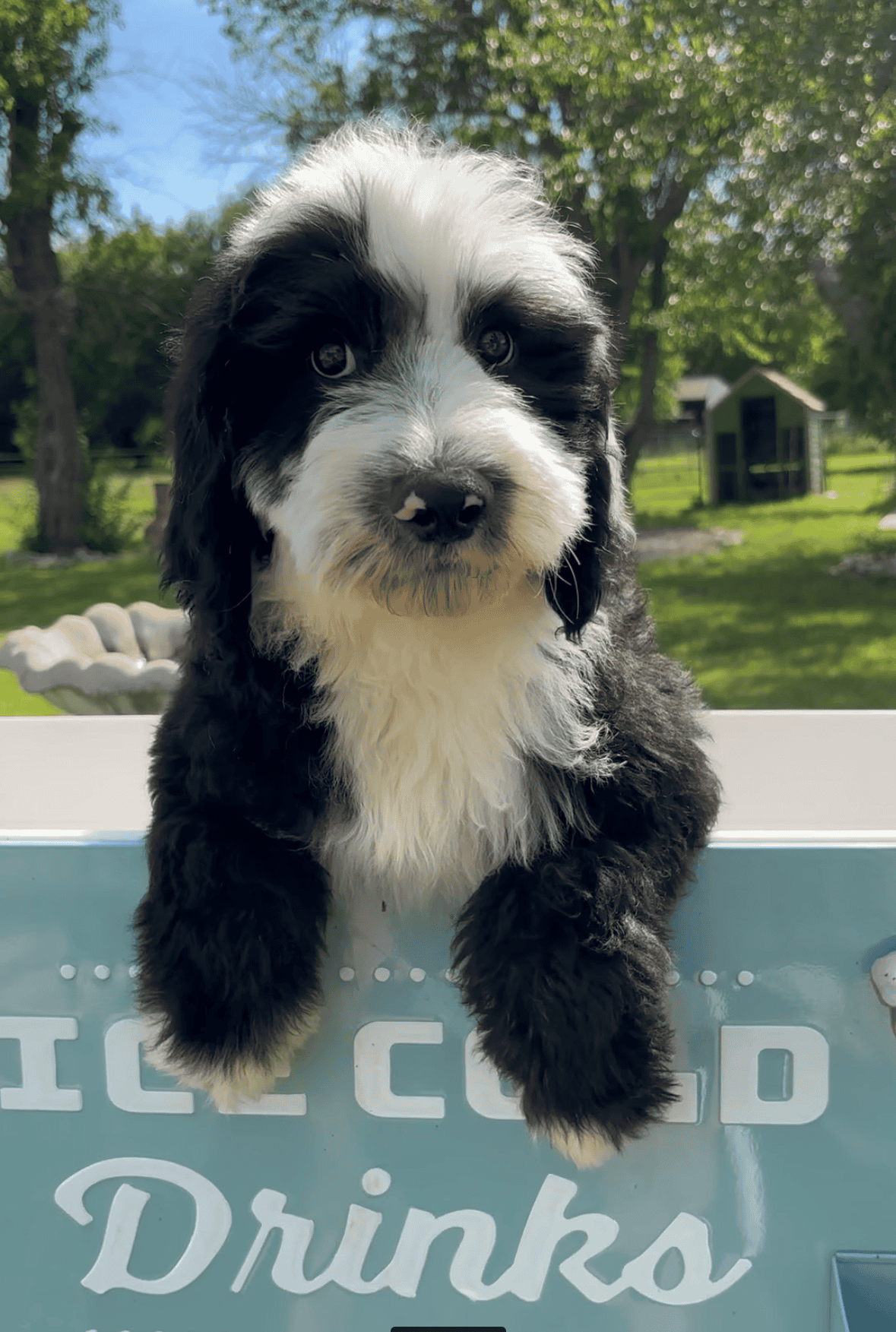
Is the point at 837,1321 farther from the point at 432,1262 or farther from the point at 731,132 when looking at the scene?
the point at 731,132

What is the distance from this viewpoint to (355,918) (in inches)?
71.9

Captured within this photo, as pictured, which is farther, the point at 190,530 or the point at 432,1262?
the point at 432,1262

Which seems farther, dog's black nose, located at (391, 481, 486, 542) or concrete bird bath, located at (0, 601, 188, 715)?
concrete bird bath, located at (0, 601, 188, 715)

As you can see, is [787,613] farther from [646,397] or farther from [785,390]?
[785,390]

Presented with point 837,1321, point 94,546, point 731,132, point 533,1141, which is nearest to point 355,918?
point 533,1141

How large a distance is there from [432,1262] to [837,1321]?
2.16 ft

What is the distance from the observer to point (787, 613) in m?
12.8

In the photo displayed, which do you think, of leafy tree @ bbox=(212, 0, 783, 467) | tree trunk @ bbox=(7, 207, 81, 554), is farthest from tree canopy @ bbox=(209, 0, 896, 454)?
tree trunk @ bbox=(7, 207, 81, 554)

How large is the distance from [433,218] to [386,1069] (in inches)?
51.5

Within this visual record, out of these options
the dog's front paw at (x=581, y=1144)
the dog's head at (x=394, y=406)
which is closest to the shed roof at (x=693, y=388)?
the dog's head at (x=394, y=406)

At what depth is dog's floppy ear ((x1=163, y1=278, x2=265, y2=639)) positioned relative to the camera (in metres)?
1.68

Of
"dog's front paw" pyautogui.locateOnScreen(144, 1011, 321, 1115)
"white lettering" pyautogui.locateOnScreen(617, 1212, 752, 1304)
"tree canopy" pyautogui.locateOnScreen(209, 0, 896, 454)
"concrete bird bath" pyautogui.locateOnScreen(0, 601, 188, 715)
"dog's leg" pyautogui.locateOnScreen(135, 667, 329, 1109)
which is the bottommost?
"white lettering" pyautogui.locateOnScreen(617, 1212, 752, 1304)

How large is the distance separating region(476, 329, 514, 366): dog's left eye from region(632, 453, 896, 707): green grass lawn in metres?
5.24

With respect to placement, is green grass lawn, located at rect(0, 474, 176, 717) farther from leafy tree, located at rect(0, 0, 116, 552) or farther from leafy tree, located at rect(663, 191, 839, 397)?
leafy tree, located at rect(663, 191, 839, 397)
